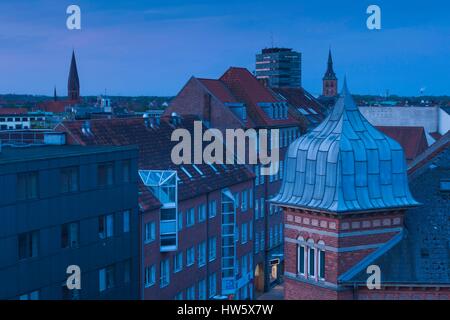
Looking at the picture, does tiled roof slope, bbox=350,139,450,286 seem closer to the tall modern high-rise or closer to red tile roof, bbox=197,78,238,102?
red tile roof, bbox=197,78,238,102

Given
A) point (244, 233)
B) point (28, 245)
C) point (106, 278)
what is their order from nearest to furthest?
point (28, 245), point (106, 278), point (244, 233)

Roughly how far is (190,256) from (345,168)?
23212 mm

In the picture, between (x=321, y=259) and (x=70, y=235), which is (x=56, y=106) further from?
(x=321, y=259)

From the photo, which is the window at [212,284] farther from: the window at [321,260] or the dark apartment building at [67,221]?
the window at [321,260]

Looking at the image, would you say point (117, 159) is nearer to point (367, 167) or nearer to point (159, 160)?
point (159, 160)

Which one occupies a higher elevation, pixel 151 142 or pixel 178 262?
pixel 151 142

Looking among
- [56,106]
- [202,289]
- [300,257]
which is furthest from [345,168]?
[56,106]

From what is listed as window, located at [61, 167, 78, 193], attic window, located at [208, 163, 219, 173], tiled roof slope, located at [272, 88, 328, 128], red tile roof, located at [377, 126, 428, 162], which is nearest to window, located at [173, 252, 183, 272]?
window, located at [61, 167, 78, 193]

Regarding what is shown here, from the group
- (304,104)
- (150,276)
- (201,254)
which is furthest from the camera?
(304,104)

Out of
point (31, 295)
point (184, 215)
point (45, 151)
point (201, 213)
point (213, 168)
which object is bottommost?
point (31, 295)

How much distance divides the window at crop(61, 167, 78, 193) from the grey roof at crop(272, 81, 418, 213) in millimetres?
14004

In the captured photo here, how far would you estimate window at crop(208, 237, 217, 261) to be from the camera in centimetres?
4706

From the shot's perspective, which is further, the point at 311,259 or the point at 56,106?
the point at 56,106

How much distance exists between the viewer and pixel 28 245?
30.4m
